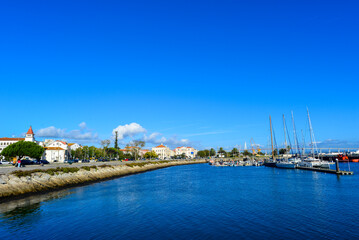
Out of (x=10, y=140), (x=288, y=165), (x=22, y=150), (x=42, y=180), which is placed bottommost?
(x=288, y=165)

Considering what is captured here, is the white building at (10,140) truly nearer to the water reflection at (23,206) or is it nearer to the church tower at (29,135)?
the church tower at (29,135)

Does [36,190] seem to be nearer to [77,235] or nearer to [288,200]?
[77,235]

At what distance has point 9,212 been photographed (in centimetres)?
2395

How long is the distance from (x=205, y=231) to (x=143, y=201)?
1390cm

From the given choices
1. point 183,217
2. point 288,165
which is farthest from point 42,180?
point 288,165

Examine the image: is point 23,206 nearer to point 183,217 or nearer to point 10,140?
point 183,217

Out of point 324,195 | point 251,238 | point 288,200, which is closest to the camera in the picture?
point 251,238

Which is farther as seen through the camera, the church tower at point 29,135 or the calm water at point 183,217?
the church tower at point 29,135

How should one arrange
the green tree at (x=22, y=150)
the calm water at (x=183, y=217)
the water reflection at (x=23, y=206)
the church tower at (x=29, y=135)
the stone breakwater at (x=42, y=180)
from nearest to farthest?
the calm water at (x=183, y=217) → the water reflection at (x=23, y=206) → the stone breakwater at (x=42, y=180) → the green tree at (x=22, y=150) → the church tower at (x=29, y=135)

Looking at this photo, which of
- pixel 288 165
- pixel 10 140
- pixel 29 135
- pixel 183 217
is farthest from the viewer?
pixel 10 140

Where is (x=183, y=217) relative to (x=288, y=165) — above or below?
below

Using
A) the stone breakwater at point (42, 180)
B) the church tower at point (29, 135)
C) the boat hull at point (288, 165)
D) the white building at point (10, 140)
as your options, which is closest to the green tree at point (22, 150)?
the stone breakwater at point (42, 180)

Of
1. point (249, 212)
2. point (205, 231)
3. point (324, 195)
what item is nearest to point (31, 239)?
point (205, 231)

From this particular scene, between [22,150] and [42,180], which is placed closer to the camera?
[42,180]
